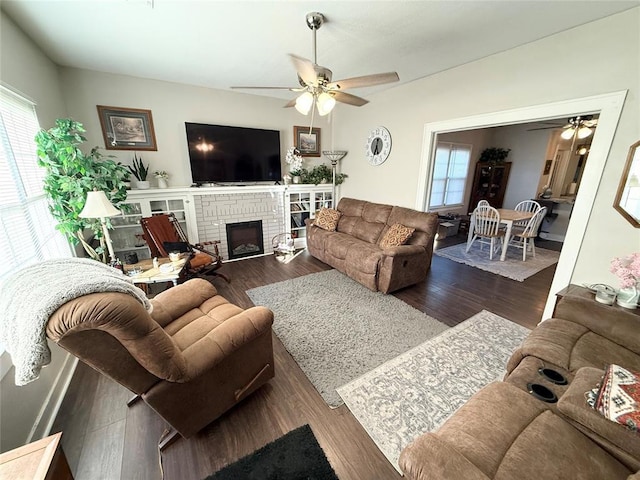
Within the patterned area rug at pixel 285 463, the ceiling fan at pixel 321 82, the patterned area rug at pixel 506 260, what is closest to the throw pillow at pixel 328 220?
the patterned area rug at pixel 506 260

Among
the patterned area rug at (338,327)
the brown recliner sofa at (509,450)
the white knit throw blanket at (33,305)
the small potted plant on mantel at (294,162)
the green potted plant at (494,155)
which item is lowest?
the patterned area rug at (338,327)

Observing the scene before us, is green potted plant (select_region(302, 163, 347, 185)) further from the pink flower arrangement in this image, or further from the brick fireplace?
the pink flower arrangement

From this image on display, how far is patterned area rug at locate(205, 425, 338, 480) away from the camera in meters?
1.27

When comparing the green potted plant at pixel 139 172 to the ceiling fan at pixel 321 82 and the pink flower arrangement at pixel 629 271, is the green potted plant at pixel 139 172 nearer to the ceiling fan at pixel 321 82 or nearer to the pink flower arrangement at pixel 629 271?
the ceiling fan at pixel 321 82

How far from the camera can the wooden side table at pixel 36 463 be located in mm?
791

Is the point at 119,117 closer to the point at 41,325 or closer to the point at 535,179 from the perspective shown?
the point at 41,325

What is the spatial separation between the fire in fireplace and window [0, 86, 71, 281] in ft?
7.12

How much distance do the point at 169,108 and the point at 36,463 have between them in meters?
4.06

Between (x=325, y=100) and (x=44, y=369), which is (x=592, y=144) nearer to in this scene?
(x=325, y=100)

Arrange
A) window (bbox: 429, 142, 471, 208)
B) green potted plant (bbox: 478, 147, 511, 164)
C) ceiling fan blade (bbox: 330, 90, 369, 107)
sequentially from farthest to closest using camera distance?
green potted plant (bbox: 478, 147, 511, 164) → window (bbox: 429, 142, 471, 208) → ceiling fan blade (bbox: 330, 90, 369, 107)

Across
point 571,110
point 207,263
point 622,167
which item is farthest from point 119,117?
point 622,167

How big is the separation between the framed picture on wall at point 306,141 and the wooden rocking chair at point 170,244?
2604 millimetres

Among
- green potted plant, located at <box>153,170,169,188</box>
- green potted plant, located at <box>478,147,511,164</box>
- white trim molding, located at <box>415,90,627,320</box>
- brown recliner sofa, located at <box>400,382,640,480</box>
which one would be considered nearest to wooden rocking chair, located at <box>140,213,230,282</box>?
green potted plant, located at <box>153,170,169,188</box>

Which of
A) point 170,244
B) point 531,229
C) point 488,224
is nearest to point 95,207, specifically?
point 170,244
